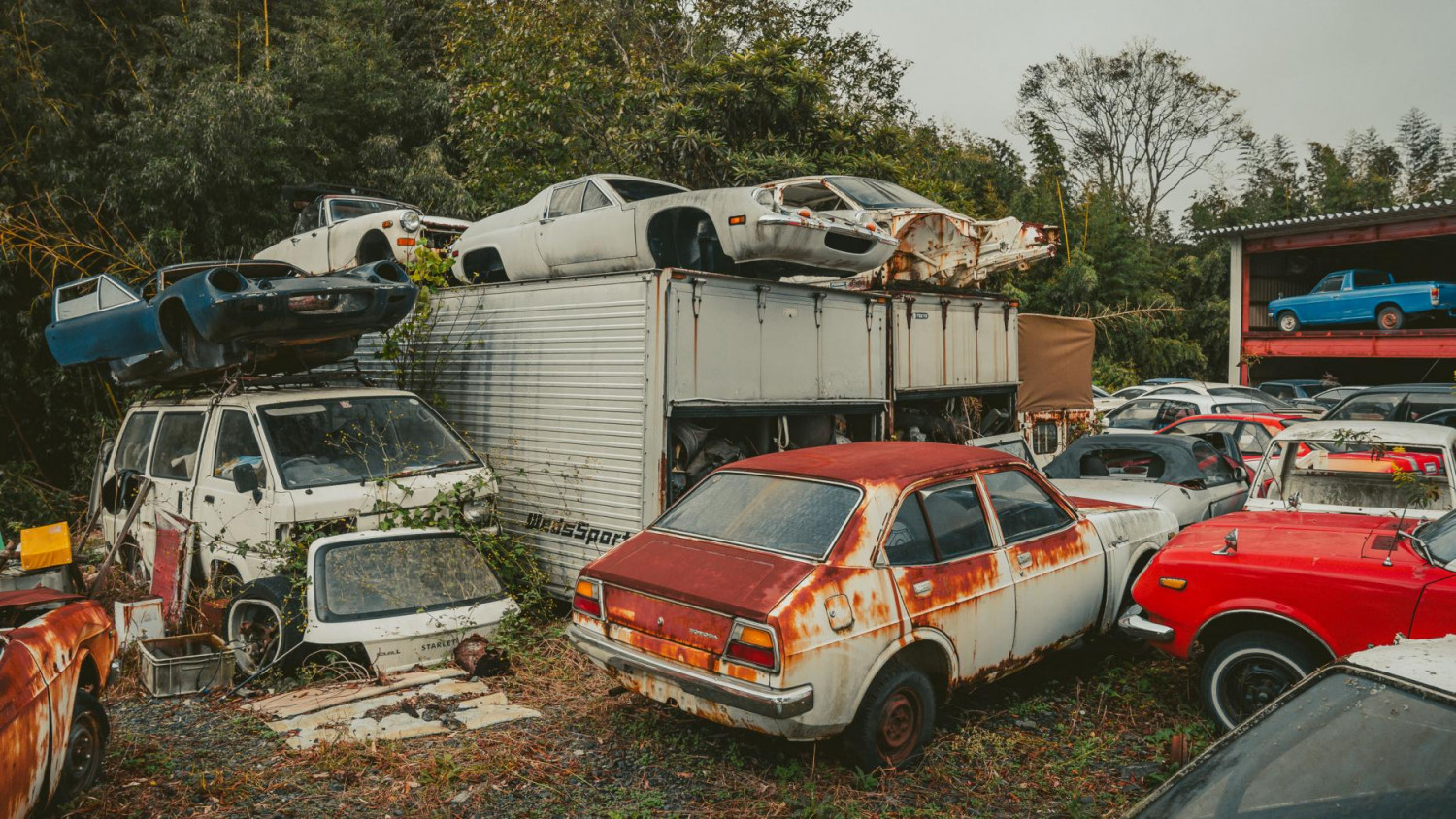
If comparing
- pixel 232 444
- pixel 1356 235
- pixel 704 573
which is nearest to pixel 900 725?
pixel 704 573

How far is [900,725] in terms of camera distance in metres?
4.34

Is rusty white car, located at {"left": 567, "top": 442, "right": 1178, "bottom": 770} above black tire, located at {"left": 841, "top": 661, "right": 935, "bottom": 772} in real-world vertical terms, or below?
above

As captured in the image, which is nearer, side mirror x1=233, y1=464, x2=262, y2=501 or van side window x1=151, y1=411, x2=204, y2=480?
side mirror x1=233, y1=464, x2=262, y2=501

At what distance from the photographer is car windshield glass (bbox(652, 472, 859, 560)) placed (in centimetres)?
437

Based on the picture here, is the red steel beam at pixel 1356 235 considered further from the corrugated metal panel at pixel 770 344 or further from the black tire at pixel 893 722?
the black tire at pixel 893 722

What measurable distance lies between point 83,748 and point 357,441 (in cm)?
287

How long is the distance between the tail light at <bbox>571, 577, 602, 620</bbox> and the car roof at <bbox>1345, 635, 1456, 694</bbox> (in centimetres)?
310

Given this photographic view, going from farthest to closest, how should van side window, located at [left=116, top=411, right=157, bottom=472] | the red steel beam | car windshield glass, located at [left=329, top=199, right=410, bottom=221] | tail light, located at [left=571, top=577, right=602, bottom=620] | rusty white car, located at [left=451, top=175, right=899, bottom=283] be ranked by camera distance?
1. the red steel beam
2. car windshield glass, located at [left=329, top=199, right=410, bottom=221]
3. van side window, located at [left=116, top=411, right=157, bottom=472]
4. rusty white car, located at [left=451, top=175, right=899, bottom=283]
5. tail light, located at [left=571, top=577, right=602, bottom=620]

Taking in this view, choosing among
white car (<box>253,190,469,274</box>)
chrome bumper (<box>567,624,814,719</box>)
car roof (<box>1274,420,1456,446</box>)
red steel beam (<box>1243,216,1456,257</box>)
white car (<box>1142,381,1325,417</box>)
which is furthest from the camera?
red steel beam (<box>1243,216,1456,257</box>)

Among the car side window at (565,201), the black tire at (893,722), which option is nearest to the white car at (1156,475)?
the black tire at (893,722)

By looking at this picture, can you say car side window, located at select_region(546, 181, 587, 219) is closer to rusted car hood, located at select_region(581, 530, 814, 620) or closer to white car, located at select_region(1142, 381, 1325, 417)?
rusted car hood, located at select_region(581, 530, 814, 620)

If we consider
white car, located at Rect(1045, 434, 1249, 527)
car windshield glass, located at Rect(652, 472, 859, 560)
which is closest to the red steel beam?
white car, located at Rect(1045, 434, 1249, 527)

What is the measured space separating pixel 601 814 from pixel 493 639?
6.49ft

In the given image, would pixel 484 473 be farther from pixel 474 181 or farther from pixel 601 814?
pixel 474 181
